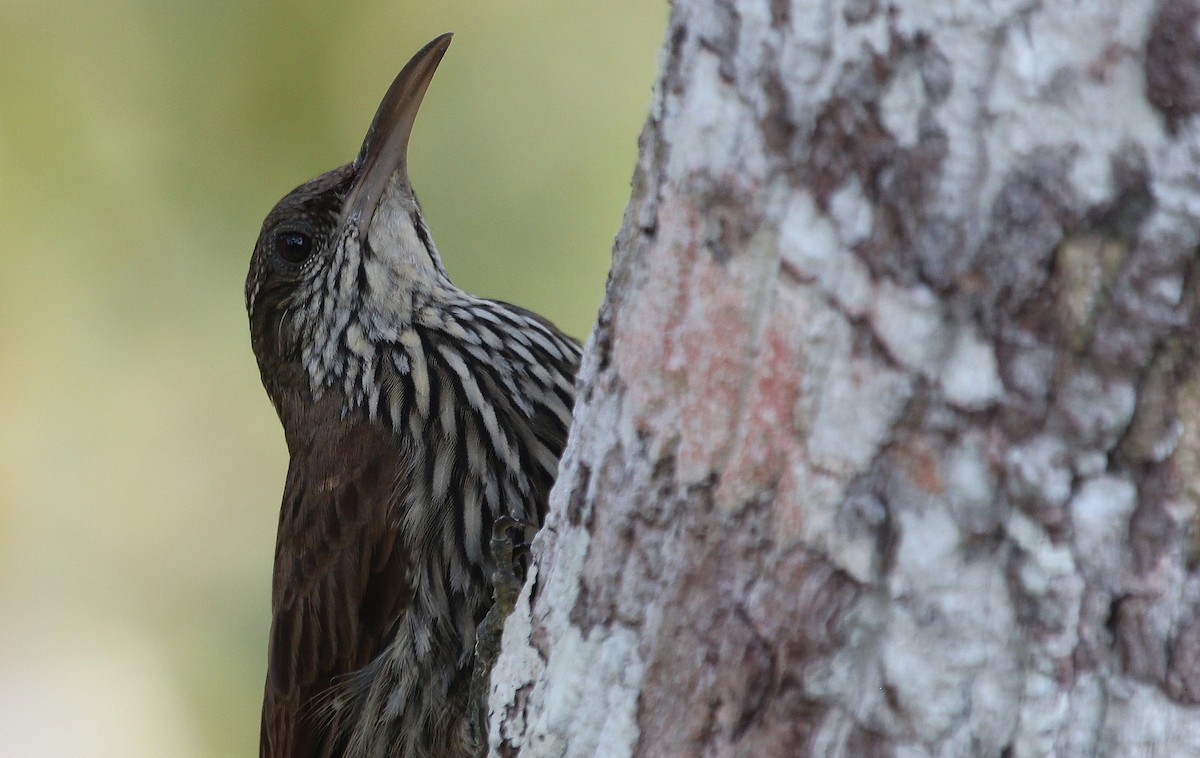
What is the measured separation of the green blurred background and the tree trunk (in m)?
4.19

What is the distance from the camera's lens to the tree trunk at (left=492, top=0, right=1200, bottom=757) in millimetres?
1405

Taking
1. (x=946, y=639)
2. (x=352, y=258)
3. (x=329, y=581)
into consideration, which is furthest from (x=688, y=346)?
(x=352, y=258)

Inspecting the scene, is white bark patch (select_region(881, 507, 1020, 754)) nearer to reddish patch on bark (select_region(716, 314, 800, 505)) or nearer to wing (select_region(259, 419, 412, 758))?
reddish patch on bark (select_region(716, 314, 800, 505))

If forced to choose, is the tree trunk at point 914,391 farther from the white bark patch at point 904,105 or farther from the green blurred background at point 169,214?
the green blurred background at point 169,214

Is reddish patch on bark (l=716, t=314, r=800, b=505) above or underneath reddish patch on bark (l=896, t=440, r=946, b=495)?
above

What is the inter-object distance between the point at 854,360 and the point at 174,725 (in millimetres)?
5124

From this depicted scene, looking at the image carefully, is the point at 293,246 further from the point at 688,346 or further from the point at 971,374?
the point at 971,374

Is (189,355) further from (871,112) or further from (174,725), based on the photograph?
(871,112)

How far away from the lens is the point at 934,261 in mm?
1489

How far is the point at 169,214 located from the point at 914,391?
506cm

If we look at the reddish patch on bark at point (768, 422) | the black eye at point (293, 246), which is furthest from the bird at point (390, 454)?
the reddish patch on bark at point (768, 422)

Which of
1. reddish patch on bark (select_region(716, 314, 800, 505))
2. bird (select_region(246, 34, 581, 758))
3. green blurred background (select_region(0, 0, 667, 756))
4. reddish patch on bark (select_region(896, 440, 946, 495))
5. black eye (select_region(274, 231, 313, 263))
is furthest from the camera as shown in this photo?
green blurred background (select_region(0, 0, 667, 756))

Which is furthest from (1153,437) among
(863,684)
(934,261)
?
(863,684)

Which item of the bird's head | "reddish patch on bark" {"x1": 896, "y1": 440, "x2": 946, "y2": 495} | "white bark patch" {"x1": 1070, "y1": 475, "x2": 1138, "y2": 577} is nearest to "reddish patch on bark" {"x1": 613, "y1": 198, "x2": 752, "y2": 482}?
"reddish patch on bark" {"x1": 896, "y1": 440, "x2": 946, "y2": 495}
